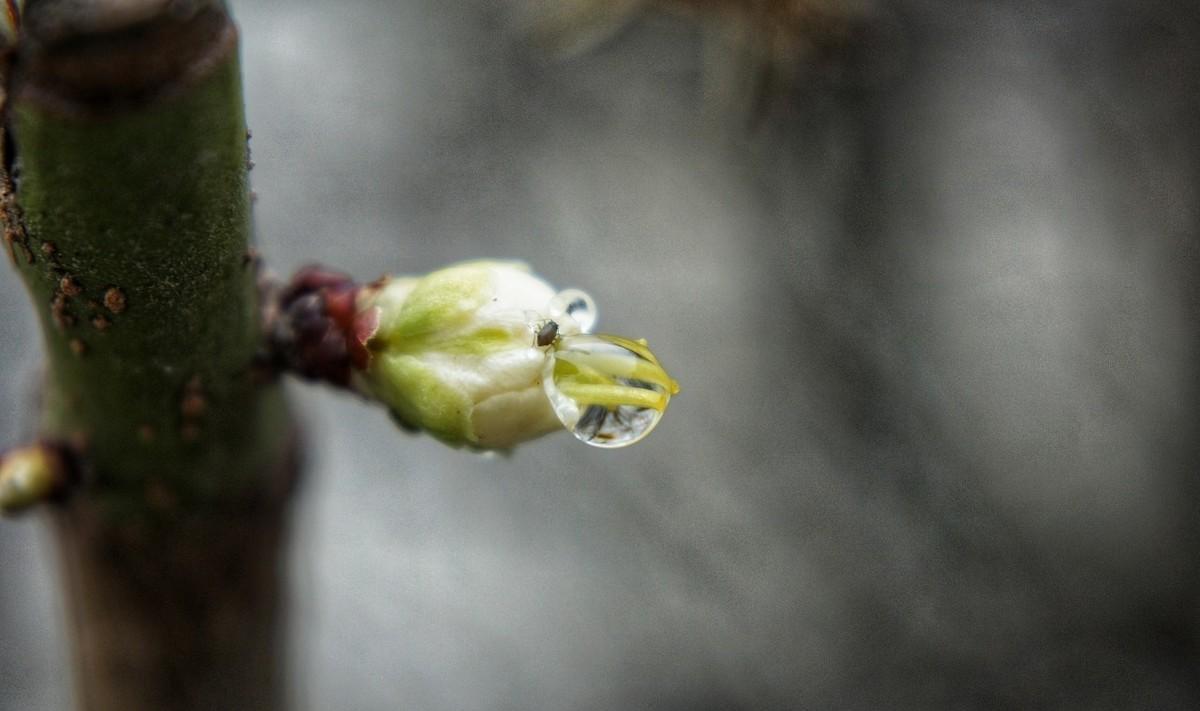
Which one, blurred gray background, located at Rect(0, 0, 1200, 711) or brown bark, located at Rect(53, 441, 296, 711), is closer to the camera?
brown bark, located at Rect(53, 441, 296, 711)

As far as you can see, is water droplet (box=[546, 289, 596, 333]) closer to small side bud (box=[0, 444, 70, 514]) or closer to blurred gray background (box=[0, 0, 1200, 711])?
small side bud (box=[0, 444, 70, 514])

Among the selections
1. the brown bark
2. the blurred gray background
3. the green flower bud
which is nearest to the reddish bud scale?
the green flower bud

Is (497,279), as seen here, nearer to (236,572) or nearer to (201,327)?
(201,327)

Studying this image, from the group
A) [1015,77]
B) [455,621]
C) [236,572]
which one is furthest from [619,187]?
[236,572]

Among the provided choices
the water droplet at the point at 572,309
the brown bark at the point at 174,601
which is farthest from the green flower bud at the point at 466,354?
the brown bark at the point at 174,601

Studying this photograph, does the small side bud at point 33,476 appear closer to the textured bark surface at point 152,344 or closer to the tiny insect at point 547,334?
the textured bark surface at point 152,344
